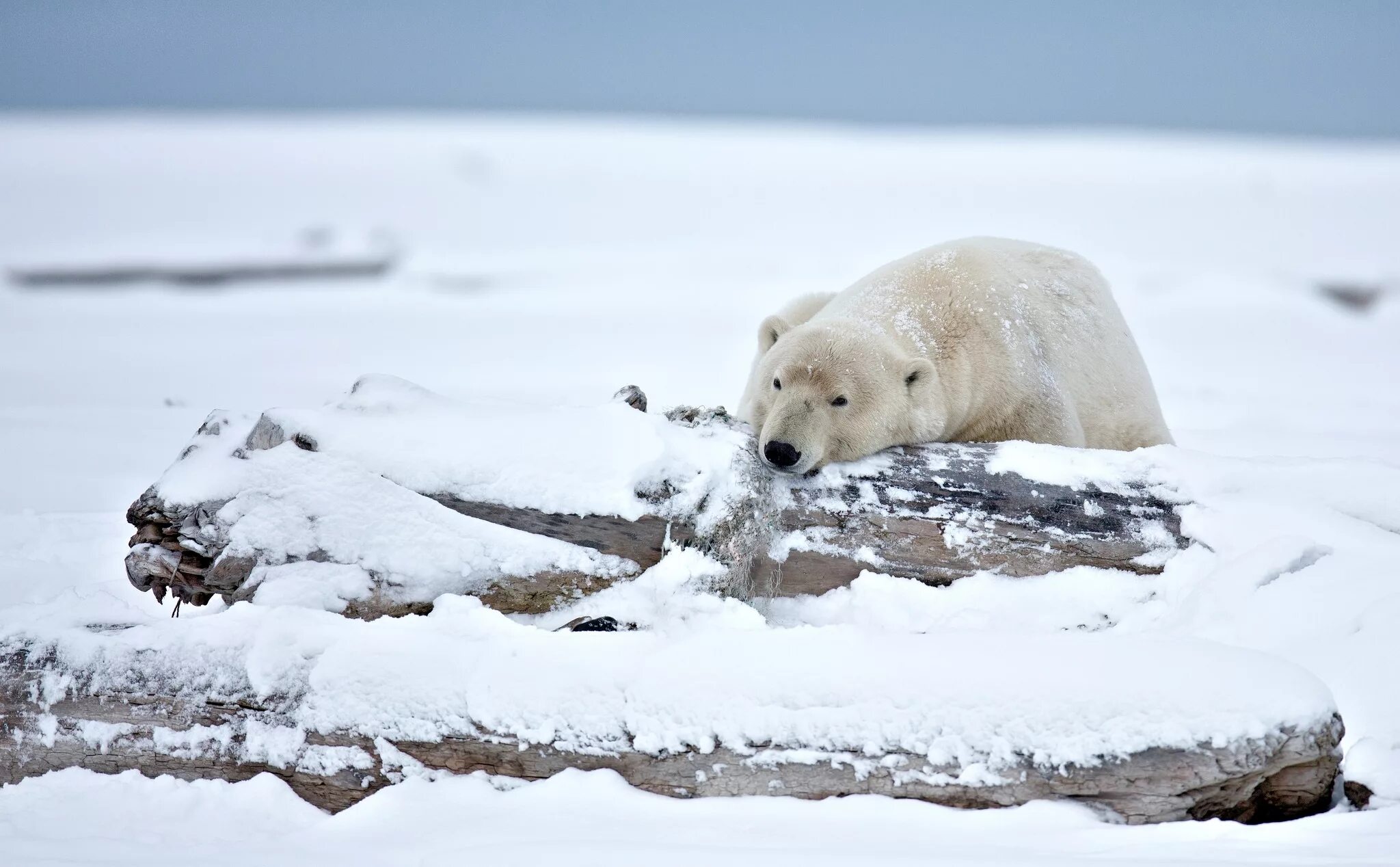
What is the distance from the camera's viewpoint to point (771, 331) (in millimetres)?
4715

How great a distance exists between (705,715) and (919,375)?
195 centimetres

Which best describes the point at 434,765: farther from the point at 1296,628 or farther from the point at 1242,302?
the point at 1242,302

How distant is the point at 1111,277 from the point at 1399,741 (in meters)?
18.4

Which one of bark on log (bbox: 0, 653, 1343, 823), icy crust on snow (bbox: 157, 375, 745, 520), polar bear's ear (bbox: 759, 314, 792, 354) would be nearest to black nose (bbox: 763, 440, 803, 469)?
icy crust on snow (bbox: 157, 375, 745, 520)

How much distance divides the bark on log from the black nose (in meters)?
1.11

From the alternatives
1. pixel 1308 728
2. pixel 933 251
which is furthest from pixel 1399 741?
pixel 933 251

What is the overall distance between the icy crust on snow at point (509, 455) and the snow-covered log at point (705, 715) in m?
0.46

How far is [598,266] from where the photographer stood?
72.9 ft

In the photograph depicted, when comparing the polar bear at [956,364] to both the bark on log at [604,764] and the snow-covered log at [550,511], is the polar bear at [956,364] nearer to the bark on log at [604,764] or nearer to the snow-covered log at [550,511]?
the snow-covered log at [550,511]

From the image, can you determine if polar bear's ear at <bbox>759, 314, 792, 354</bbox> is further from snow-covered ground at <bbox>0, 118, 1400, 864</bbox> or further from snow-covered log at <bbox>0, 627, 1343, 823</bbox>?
snow-covered log at <bbox>0, 627, 1343, 823</bbox>

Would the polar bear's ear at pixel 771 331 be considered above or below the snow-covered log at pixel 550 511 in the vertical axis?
above

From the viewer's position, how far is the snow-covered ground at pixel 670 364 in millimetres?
2430

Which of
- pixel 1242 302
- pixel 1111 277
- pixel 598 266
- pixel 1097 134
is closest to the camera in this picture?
pixel 1242 302

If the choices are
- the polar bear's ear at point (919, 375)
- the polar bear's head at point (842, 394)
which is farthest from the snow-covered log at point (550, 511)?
the polar bear's ear at point (919, 375)
